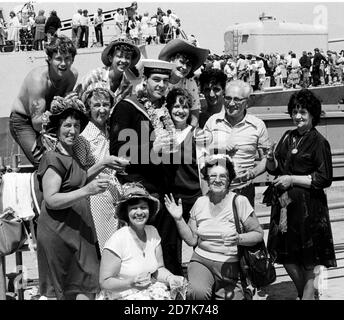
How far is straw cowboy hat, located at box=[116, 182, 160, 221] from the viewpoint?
4.51 m

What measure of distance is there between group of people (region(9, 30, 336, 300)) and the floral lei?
0.03 ft

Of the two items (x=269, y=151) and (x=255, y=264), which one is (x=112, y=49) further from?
(x=255, y=264)

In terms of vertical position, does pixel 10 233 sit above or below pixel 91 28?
below

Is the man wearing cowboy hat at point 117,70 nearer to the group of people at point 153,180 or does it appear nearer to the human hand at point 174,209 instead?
the group of people at point 153,180

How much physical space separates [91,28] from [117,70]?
1829cm

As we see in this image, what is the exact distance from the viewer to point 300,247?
17.0 ft

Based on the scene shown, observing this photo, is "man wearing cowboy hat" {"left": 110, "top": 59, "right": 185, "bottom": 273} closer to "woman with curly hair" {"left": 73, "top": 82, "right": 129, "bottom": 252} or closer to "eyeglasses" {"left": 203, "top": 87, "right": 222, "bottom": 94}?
"woman with curly hair" {"left": 73, "top": 82, "right": 129, "bottom": 252}

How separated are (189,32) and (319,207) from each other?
21032 millimetres

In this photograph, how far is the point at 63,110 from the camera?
15.0 ft

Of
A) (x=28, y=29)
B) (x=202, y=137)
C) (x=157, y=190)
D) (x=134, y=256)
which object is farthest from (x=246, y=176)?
(x=28, y=29)

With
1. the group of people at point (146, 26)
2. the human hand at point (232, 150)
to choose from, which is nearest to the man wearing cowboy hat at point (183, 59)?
the human hand at point (232, 150)

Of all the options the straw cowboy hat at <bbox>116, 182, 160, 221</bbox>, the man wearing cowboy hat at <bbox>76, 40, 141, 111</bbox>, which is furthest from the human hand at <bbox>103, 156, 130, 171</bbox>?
the man wearing cowboy hat at <bbox>76, 40, 141, 111</bbox>
